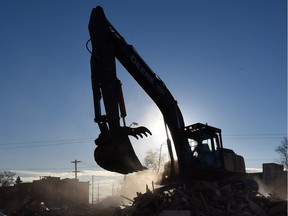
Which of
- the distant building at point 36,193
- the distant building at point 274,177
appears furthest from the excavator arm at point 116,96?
the distant building at point 36,193

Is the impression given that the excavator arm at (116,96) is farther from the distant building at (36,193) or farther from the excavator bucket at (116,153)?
the distant building at (36,193)

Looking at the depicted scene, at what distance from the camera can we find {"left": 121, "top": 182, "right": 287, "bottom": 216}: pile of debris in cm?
1144

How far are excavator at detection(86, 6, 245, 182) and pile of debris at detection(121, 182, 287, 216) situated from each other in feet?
2.27

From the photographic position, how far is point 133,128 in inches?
376

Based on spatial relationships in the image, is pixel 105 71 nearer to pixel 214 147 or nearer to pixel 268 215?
pixel 214 147

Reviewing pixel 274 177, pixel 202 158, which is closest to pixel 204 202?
pixel 202 158

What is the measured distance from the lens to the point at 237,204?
12.0 m

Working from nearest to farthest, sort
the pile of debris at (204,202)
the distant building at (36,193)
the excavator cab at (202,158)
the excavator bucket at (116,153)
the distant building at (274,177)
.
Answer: the excavator bucket at (116,153)
the pile of debris at (204,202)
the excavator cab at (202,158)
the distant building at (274,177)
the distant building at (36,193)

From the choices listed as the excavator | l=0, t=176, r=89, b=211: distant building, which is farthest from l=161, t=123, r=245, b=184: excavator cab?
l=0, t=176, r=89, b=211: distant building

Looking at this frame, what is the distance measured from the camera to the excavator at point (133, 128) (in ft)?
29.4

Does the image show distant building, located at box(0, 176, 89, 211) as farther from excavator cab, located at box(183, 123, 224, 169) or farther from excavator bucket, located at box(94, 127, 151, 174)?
excavator bucket, located at box(94, 127, 151, 174)

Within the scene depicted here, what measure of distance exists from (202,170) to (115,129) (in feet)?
15.2

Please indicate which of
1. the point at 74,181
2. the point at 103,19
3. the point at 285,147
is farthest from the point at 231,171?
the point at 285,147

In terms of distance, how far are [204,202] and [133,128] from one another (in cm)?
391
